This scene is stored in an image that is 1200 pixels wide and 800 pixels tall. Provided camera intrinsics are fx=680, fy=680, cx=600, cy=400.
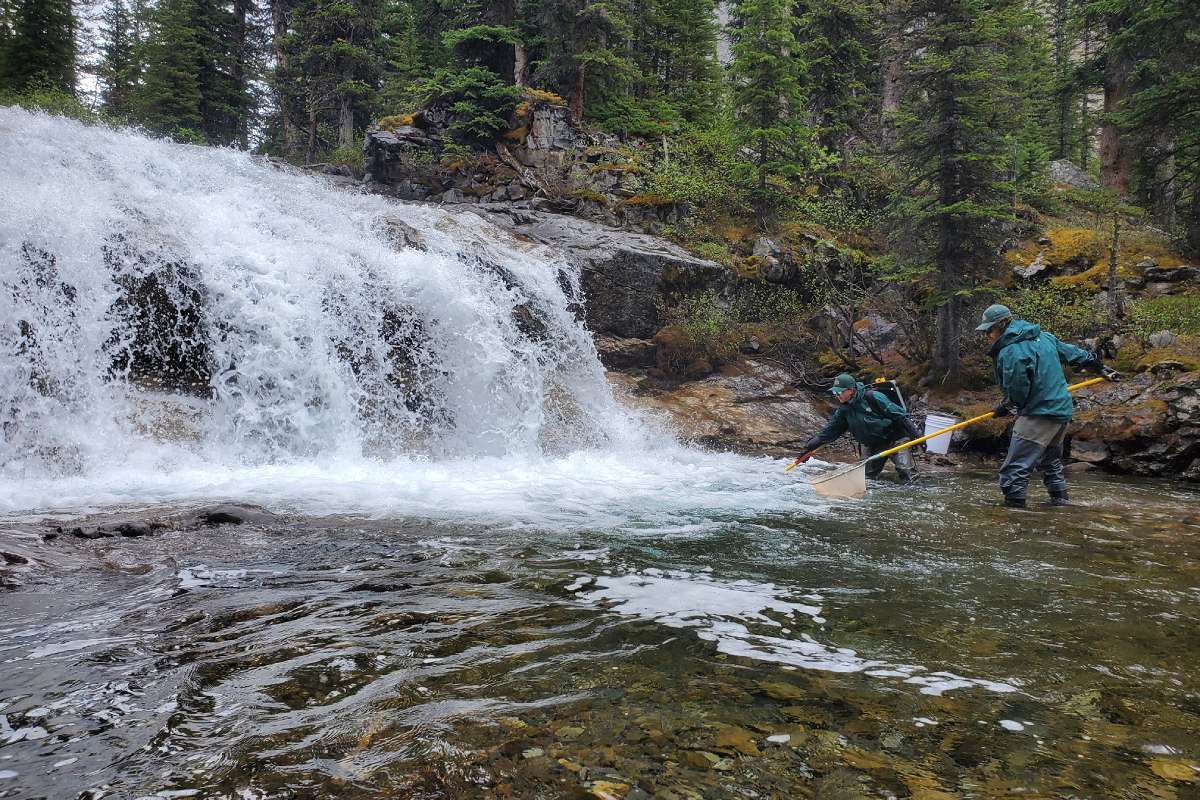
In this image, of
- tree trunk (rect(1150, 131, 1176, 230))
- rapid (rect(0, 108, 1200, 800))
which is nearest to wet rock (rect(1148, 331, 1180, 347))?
rapid (rect(0, 108, 1200, 800))

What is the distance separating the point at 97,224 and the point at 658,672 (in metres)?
10.9

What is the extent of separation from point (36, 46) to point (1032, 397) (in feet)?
101

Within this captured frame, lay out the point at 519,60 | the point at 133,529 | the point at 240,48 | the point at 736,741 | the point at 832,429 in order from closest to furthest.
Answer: the point at 736,741, the point at 133,529, the point at 832,429, the point at 519,60, the point at 240,48

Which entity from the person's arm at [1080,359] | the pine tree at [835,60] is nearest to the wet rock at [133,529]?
the person's arm at [1080,359]

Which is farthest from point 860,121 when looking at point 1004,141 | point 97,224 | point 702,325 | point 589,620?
point 589,620

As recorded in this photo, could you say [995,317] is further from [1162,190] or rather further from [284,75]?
[284,75]

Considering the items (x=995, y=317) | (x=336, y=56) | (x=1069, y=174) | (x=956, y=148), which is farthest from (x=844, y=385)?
(x=336, y=56)

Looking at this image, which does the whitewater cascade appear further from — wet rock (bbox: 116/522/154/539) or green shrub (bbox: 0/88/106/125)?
green shrub (bbox: 0/88/106/125)

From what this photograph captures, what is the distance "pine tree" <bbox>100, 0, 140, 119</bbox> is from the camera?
30266 mm

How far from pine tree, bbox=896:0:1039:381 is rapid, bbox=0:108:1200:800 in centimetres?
624

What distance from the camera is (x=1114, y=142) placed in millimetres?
19203

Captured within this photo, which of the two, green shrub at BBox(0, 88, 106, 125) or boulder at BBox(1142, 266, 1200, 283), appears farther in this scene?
green shrub at BBox(0, 88, 106, 125)

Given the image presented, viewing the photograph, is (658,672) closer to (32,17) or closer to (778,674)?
(778,674)

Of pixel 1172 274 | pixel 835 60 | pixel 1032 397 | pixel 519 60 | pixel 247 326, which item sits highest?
pixel 835 60
